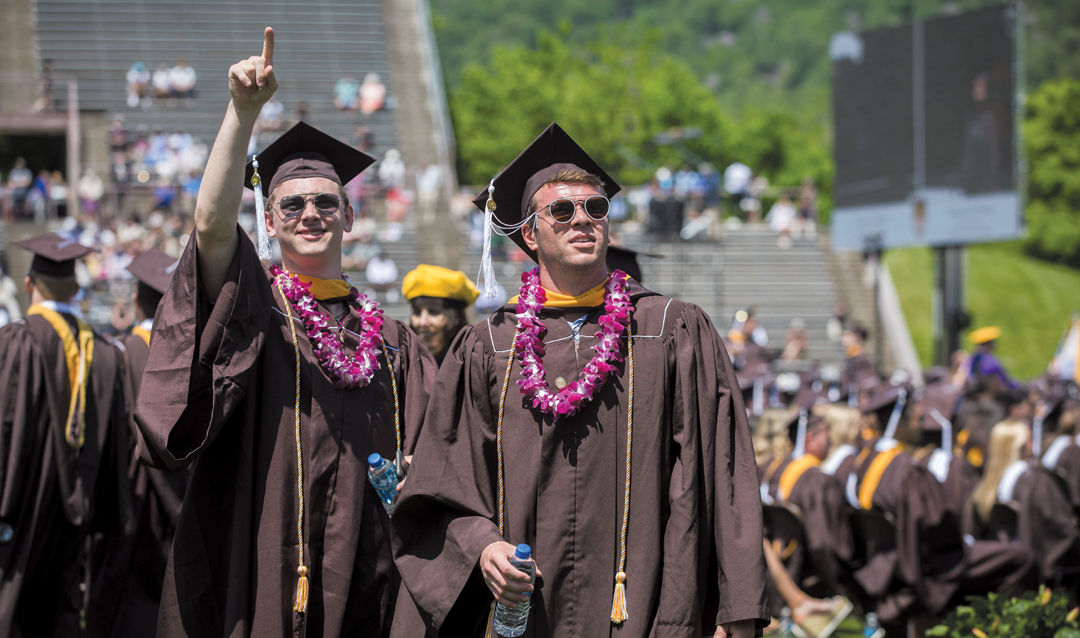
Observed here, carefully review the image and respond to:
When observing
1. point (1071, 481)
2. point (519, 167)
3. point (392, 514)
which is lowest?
point (1071, 481)

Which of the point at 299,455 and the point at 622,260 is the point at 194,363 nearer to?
the point at 299,455

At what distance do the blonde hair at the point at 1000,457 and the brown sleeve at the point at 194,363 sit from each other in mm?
6444

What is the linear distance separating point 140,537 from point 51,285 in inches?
48.8

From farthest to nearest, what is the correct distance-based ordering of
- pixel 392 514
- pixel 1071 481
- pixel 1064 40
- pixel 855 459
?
1. pixel 1064 40
2. pixel 1071 481
3. pixel 855 459
4. pixel 392 514

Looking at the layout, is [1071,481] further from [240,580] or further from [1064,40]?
[1064,40]

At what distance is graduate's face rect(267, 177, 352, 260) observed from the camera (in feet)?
12.3

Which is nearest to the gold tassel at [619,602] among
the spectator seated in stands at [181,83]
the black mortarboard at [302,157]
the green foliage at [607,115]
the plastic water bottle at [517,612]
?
the plastic water bottle at [517,612]

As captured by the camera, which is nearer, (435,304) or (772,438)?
(435,304)

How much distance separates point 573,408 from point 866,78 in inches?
852

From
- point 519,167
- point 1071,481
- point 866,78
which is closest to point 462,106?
point 866,78

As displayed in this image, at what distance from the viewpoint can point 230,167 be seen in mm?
3307

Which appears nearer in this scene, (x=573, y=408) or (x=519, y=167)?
(x=573, y=408)

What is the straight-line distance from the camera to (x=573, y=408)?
10.6 feet

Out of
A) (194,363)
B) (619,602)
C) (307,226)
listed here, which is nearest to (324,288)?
(307,226)
